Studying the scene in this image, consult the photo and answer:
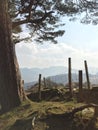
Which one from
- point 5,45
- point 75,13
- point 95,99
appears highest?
point 75,13

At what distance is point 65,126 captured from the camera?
7957 mm

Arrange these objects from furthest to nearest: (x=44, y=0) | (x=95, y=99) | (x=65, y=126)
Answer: (x=44, y=0), (x=95, y=99), (x=65, y=126)

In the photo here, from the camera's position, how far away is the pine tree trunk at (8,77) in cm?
1128

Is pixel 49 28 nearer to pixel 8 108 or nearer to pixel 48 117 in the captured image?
pixel 8 108

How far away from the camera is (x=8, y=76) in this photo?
37.1 ft

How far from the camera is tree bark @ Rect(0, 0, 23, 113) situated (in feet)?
37.0

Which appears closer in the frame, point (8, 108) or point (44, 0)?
point (8, 108)

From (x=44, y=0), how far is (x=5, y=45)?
546 cm

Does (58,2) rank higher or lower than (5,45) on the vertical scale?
higher

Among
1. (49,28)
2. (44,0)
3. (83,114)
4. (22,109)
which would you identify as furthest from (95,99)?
(49,28)

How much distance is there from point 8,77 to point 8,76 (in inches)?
1.3

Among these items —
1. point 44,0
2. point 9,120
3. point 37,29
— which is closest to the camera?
point 9,120

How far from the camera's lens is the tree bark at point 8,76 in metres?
11.3

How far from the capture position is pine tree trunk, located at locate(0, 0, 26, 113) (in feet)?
37.0
